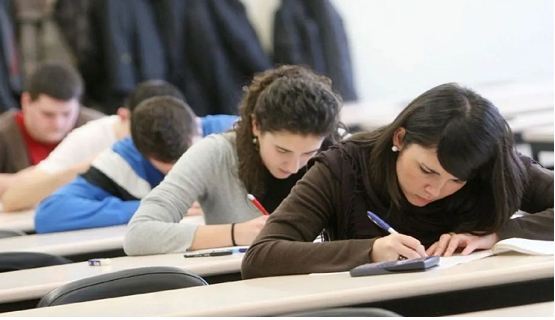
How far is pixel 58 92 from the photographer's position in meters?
4.85

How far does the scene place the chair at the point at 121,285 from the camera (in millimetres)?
2131

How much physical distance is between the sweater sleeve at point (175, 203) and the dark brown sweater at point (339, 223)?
0.57m

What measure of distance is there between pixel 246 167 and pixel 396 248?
3.05ft

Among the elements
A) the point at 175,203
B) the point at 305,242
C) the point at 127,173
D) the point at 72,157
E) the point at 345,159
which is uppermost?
the point at 345,159

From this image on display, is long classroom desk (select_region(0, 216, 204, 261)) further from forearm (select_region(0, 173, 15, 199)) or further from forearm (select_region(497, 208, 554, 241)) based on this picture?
forearm (select_region(497, 208, 554, 241))

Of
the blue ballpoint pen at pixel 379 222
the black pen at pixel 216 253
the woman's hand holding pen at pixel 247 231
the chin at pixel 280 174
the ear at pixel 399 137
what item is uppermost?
the ear at pixel 399 137

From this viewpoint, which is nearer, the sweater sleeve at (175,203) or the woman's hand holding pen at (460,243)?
the woman's hand holding pen at (460,243)

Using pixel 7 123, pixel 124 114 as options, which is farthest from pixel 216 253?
pixel 7 123

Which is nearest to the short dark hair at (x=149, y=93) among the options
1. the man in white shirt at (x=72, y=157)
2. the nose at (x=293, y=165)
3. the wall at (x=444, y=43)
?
the man in white shirt at (x=72, y=157)

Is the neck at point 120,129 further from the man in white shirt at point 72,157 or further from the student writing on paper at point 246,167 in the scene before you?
the student writing on paper at point 246,167

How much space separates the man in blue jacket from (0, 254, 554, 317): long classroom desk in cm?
143

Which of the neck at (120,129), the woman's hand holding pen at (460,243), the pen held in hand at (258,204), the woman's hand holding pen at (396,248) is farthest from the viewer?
the neck at (120,129)

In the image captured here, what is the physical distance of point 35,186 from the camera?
13.9 ft

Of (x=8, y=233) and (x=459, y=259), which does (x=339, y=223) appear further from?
(x=8, y=233)
